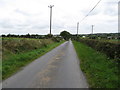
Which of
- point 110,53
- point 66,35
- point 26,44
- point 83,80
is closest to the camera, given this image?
point 83,80

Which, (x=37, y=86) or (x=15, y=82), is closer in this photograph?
(x=37, y=86)

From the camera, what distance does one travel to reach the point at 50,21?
4947cm

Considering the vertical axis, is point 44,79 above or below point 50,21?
below

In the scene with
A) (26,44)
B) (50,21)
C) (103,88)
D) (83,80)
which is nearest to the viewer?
(103,88)

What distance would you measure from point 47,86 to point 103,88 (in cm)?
208

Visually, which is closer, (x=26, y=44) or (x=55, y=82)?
(x=55, y=82)

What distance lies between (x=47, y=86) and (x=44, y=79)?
1035mm

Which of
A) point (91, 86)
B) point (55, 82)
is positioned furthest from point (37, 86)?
point (91, 86)

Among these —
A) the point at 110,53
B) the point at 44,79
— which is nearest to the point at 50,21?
the point at 110,53

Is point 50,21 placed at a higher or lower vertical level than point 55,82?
higher

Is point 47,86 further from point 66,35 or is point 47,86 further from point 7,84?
point 66,35

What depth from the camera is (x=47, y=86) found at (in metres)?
5.89

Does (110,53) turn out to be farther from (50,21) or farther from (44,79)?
(50,21)

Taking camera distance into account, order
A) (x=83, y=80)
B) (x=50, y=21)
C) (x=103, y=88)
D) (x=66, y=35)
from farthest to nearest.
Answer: (x=66, y=35)
(x=50, y=21)
(x=83, y=80)
(x=103, y=88)
